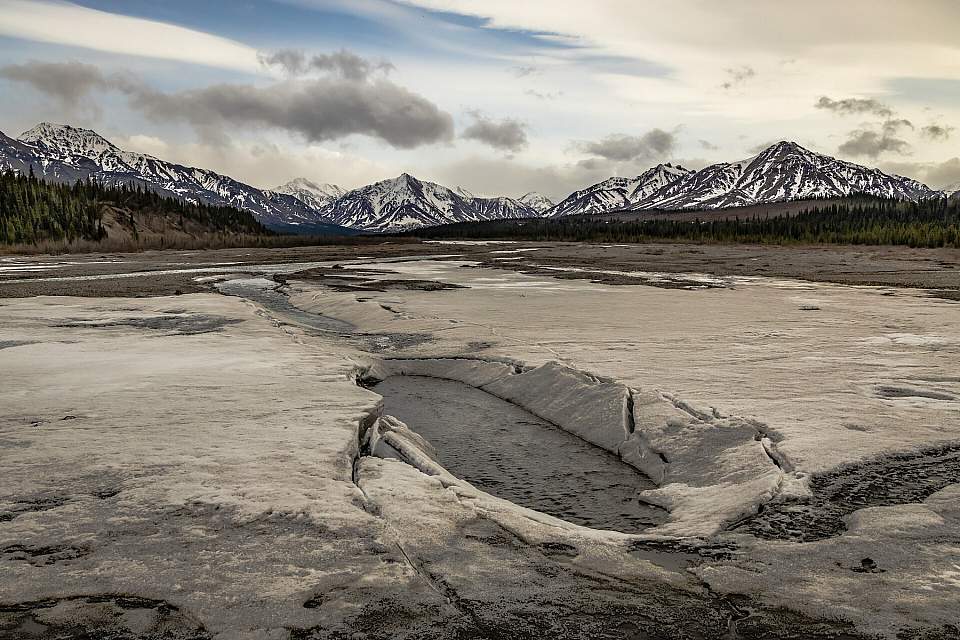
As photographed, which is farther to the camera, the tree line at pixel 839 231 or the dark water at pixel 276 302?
the tree line at pixel 839 231

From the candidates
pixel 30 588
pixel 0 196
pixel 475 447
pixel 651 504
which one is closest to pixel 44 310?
pixel 475 447

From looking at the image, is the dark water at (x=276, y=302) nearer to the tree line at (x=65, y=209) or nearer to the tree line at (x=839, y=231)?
the tree line at (x=839, y=231)

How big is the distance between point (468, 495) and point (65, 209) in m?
92.8

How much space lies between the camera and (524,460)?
22.7 ft

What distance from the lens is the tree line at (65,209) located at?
75.3 m

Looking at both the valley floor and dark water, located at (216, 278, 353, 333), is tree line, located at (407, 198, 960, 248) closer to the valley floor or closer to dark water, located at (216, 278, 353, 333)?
dark water, located at (216, 278, 353, 333)

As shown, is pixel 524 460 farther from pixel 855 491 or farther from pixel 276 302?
pixel 276 302

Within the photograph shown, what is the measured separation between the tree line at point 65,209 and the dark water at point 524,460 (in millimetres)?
79671

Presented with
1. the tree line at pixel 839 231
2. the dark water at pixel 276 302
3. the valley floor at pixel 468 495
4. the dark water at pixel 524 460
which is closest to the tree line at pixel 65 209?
the dark water at pixel 276 302

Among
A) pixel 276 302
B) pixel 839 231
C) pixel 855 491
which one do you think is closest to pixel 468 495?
pixel 855 491

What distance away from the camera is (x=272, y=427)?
641 centimetres

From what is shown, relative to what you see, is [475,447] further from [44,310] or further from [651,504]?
[44,310]

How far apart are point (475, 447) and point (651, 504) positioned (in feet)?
7.78

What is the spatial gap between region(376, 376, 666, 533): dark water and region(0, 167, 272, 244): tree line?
79671 mm
